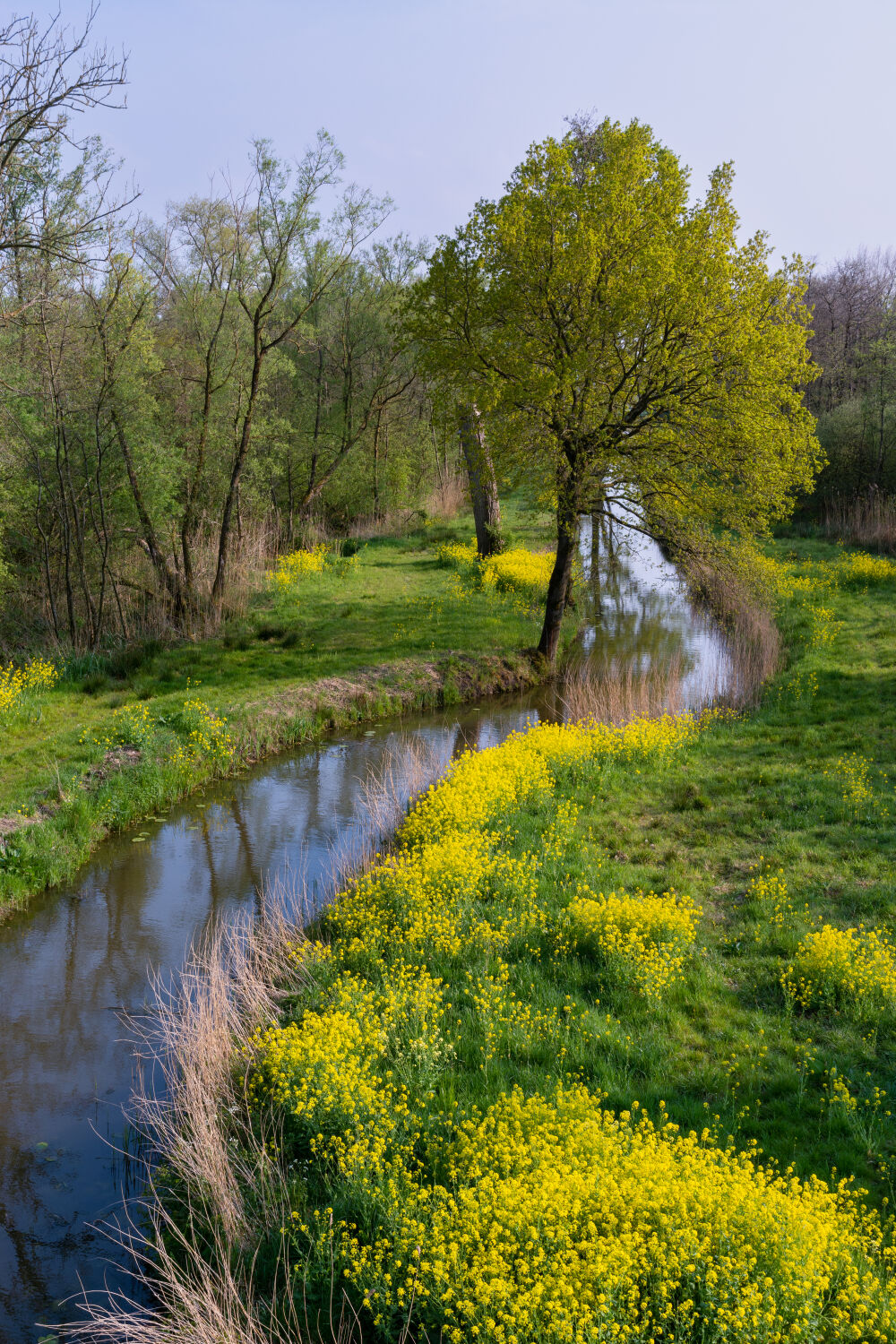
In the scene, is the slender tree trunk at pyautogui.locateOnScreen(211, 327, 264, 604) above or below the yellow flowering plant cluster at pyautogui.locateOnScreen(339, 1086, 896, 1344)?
above

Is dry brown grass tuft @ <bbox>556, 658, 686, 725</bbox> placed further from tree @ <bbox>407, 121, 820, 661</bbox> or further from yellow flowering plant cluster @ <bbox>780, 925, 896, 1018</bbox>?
yellow flowering plant cluster @ <bbox>780, 925, 896, 1018</bbox>

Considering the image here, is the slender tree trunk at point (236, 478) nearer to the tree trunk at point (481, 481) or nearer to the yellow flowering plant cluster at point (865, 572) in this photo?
the tree trunk at point (481, 481)

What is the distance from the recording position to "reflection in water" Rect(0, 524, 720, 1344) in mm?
5355

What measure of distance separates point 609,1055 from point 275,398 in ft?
99.6

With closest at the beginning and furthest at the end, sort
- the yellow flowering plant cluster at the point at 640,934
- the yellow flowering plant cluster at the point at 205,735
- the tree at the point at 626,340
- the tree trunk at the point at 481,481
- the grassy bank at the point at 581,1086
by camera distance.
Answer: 1. the grassy bank at the point at 581,1086
2. the yellow flowering plant cluster at the point at 640,934
3. the yellow flowering plant cluster at the point at 205,735
4. the tree at the point at 626,340
5. the tree trunk at the point at 481,481

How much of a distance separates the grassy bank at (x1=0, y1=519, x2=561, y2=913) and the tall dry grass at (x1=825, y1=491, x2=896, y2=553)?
43.7 feet

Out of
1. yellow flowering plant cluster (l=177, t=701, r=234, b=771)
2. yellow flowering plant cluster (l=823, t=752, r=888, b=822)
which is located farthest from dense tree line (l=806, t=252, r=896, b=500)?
yellow flowering plant cluster (l=177, t=701, r=234, b=771)

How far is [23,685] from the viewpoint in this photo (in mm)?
14102

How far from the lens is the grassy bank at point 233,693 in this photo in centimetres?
1088

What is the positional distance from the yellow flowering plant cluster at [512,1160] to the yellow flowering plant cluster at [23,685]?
293 inches

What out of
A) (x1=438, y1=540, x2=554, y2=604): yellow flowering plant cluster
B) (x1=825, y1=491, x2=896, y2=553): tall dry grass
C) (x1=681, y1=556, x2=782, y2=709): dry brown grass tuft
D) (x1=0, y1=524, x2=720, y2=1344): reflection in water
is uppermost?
(x1=825, y1=491, x2=896, y2=553): tall dry grass

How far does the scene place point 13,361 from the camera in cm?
1582

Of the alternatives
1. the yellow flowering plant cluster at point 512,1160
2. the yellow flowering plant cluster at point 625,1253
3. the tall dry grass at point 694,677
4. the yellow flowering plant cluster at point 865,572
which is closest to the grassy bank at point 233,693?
the tall dry grass at point 694,677

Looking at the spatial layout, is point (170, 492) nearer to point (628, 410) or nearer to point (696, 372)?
point (628, 410)
